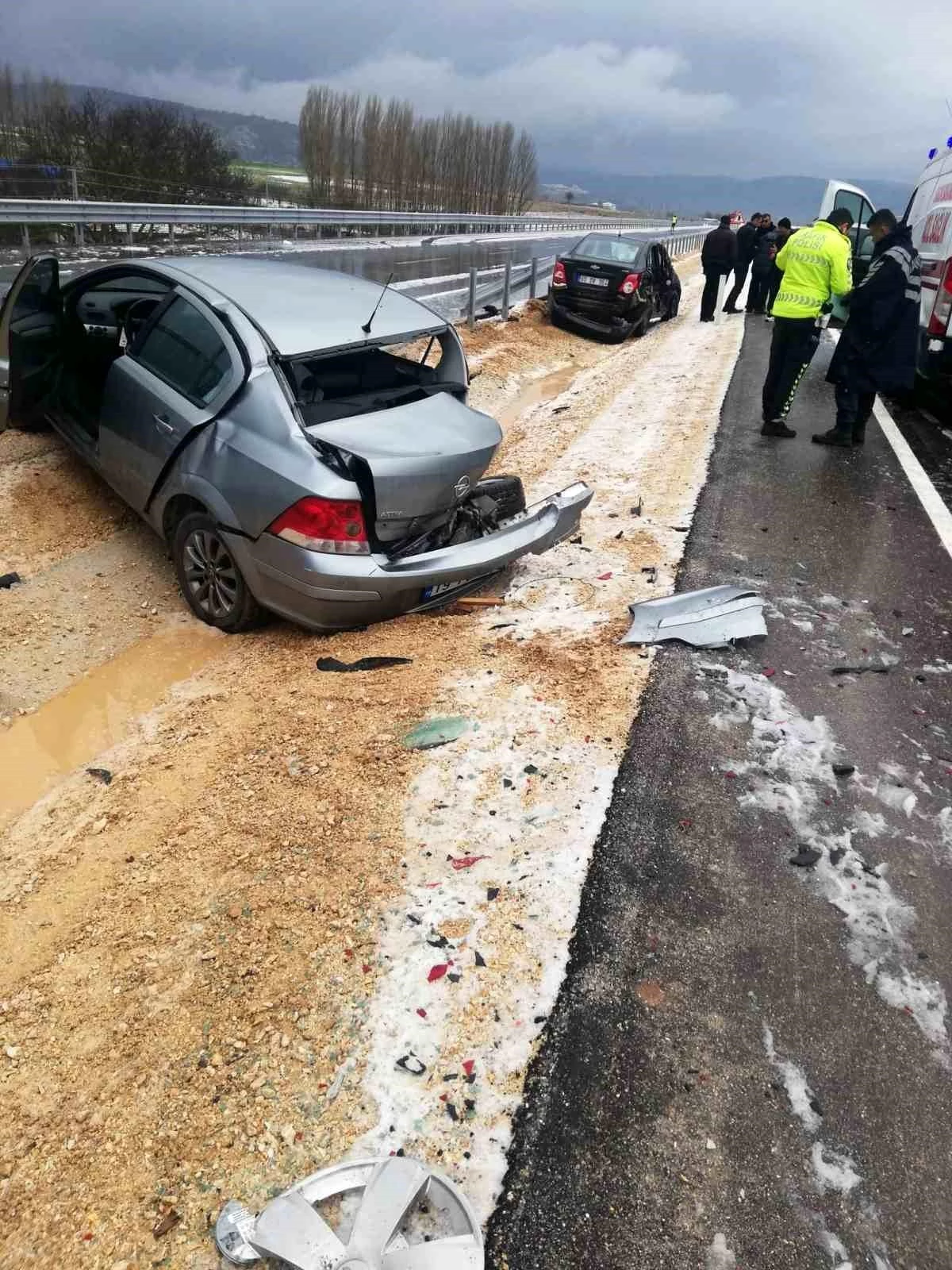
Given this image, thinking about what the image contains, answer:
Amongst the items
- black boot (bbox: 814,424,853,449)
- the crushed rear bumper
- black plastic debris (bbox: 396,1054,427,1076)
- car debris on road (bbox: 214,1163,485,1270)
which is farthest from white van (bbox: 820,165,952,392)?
car debris on road (bbox: 214,1163,485,1270)

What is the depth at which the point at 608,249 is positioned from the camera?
47.5 ft

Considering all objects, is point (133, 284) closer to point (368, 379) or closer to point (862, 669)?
point (368, 379)

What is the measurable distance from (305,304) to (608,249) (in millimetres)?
11361

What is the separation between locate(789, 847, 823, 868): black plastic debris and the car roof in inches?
126

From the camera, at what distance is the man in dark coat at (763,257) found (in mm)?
16359

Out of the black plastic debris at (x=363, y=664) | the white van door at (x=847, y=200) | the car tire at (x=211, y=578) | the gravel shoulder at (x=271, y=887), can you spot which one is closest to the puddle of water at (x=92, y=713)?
the gravel shoulder at (x=271, y=887)

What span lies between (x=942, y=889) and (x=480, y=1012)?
5.45 feet

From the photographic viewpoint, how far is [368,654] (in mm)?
4297

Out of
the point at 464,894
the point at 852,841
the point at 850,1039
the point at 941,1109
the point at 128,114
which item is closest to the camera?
the point at 941,1109

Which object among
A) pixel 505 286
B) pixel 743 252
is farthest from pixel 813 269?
pixel 743 252

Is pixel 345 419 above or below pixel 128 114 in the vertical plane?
below

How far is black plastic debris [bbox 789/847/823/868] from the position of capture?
9.71ft

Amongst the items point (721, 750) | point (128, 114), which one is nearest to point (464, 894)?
point (721, 750)

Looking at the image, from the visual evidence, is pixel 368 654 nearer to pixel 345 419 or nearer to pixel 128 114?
pixel 345 419
